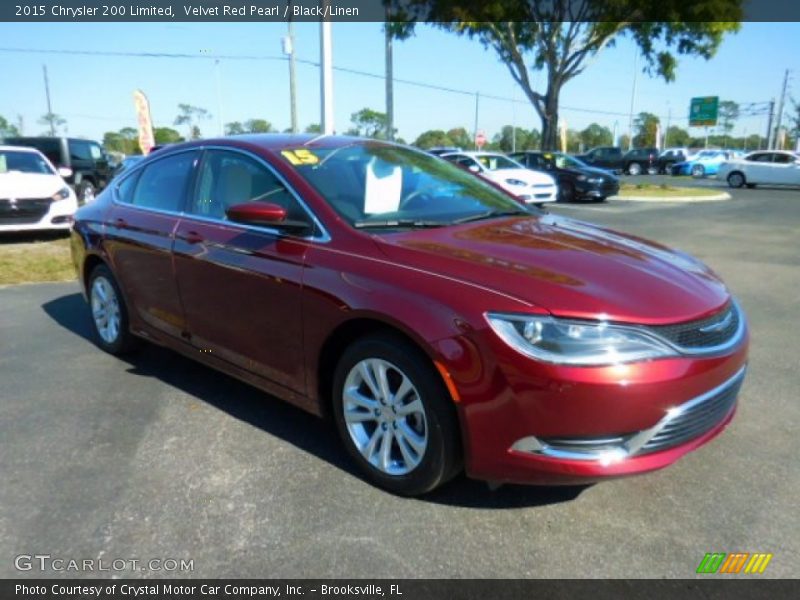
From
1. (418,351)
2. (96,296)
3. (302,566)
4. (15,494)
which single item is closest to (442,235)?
(418,351)

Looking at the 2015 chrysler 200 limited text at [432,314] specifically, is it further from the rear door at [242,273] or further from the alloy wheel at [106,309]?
the alloy wheel at [106,309]

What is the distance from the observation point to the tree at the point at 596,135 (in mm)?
107450

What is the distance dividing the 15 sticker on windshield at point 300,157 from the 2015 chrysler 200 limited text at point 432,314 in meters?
0.02

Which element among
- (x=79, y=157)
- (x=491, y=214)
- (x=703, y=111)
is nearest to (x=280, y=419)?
(x=491, y=214)

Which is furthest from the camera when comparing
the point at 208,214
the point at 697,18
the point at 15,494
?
the point at 697,18

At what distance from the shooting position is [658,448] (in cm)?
254

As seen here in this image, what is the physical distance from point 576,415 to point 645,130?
96853 mm

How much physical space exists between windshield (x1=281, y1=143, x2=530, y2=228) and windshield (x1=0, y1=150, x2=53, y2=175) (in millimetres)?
9830

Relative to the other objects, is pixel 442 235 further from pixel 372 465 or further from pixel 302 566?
pixel 302 566

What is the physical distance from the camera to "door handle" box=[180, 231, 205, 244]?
12.5ft

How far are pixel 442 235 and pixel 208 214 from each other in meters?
1.55

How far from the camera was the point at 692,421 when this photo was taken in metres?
2.60

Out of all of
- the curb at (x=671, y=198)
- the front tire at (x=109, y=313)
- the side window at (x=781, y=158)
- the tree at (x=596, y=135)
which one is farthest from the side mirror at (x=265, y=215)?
the tree at (x=596, y=135)

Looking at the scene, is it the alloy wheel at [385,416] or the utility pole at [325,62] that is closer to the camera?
the alloy wheel at [385,416]
